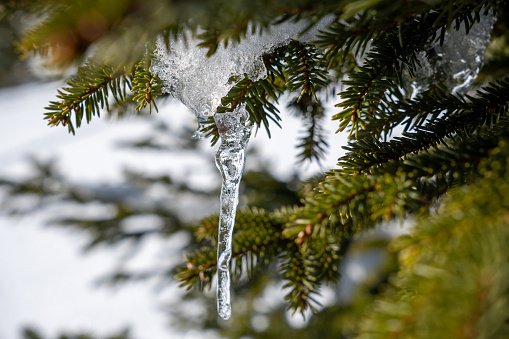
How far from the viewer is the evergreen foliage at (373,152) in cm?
19

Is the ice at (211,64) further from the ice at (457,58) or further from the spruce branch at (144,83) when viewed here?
the ice at (457,58)

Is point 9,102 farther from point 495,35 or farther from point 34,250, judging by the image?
point 495,35

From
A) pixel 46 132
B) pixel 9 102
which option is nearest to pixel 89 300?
pixel 46 132

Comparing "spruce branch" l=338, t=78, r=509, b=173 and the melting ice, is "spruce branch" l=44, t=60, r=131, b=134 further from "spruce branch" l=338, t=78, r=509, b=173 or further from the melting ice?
"spruce branch" l=338, t=78, r=509, b=173

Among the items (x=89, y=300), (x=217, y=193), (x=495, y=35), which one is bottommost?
(x=89, y=300)

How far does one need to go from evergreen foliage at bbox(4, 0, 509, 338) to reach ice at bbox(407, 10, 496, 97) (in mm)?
31

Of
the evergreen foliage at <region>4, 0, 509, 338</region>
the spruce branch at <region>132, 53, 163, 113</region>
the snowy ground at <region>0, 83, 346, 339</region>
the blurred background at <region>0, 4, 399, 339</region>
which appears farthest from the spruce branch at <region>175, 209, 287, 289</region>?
the snowy ground at <region>0, 83, 346, 339</region>

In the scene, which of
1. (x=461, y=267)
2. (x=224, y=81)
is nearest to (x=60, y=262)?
(x=224, y=81)

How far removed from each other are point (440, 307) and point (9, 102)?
4.03 m

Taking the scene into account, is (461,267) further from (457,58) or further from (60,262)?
(60,262)

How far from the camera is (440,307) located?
195 millimetres

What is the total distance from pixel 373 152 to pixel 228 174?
207 millimetres

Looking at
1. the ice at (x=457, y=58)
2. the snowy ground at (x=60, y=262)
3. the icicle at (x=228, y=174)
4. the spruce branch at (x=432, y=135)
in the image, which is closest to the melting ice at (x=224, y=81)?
the icicle at (x=228, y=174)

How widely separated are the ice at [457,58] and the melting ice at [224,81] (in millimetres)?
255
